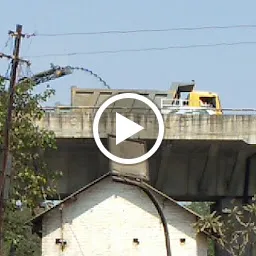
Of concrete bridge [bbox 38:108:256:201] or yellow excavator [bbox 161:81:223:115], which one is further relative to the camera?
yellow excavator [bbox 161:81:223:115]

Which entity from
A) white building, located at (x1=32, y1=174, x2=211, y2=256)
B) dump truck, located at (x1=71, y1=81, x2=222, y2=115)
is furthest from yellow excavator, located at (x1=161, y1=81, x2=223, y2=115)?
white building, located at (x1=32, y1=174, x2=211, y2=256)

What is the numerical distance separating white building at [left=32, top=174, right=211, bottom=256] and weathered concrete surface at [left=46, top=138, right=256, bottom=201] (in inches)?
284

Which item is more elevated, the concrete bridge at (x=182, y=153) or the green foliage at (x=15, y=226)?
the concrete bridge at (x=182, y=153)

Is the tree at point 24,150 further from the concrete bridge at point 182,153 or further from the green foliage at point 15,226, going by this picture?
the concrete bridge at point 182,153

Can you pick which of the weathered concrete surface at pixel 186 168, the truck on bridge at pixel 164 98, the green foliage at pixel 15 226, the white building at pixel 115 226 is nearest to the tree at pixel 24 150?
the green foliage at pixel 15 226

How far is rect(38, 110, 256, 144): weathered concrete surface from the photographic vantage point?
84.0ft

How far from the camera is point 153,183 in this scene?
28.4m

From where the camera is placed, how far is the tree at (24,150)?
17547mm

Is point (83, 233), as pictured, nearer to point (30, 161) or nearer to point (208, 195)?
point (30, 161)

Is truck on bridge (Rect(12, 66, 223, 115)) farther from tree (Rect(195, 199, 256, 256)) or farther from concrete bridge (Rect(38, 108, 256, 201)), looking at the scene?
tree (Rect(195, 199, 256, 256))

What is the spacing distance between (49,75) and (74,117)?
4123 mm

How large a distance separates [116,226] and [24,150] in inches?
125

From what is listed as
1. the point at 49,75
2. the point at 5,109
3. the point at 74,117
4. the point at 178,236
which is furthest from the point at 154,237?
the point at 49,75

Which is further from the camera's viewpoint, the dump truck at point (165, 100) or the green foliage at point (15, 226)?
the dump truck at point (165, 100)
